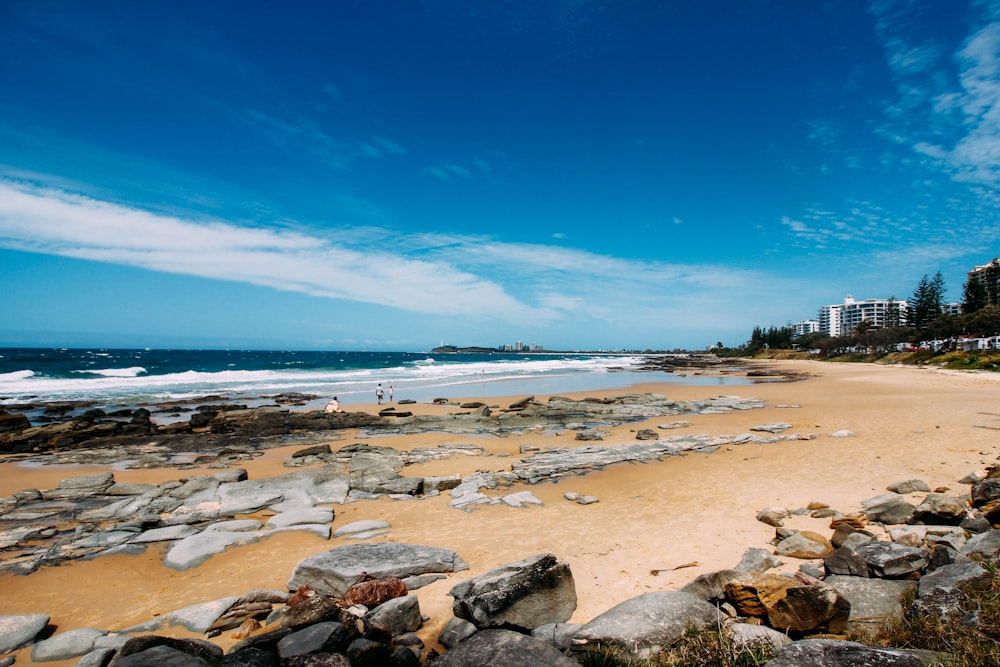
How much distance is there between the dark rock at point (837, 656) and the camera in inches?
Answer: 110

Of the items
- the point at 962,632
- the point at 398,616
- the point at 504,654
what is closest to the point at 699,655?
the point at 504,654

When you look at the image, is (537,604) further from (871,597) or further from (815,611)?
(871,597)

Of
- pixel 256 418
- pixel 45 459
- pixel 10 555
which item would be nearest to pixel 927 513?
pixel 10 555

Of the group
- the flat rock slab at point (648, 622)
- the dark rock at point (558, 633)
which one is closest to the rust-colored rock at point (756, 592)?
the flat rock slab at point (648, 622)

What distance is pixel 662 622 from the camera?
12.9 ft

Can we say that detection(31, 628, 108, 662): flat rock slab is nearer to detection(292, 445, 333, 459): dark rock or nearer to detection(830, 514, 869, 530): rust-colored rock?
detection(830, 514, 869, 530): rust-colored rock

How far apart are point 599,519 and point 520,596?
3765mm

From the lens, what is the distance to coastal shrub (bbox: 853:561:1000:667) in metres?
2.88

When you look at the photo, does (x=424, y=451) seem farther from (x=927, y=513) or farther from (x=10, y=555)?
(x=927, y=513)

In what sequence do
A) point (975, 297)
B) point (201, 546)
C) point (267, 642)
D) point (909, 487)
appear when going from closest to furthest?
point (267, 642)
point (201, 546)
point (909, 487)
point (975, 297)

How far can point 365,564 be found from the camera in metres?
5.65

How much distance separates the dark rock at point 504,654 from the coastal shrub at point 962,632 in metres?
2.32

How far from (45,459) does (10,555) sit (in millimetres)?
9965

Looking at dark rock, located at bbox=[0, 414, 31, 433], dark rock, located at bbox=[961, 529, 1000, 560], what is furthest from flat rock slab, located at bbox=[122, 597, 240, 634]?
dark rock, located at bbox=[0, 414, 31, 433]
